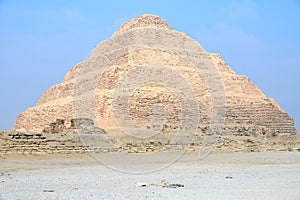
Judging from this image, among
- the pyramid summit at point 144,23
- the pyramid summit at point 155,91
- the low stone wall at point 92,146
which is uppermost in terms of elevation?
the pyramid summit at point 144,23

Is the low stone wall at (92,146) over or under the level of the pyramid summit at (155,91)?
under

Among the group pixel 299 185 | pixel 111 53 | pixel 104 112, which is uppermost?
pixel 111 53

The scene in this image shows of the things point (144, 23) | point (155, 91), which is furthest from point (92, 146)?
point (144, 23)

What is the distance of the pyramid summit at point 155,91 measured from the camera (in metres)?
52.9

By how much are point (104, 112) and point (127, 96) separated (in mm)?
3216

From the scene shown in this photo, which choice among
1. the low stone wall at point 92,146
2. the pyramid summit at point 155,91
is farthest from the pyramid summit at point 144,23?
the low stone wall at point 92,146

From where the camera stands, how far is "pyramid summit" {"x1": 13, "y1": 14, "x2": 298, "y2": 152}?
5294 cm

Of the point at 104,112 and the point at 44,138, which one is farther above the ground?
the point at 104,112

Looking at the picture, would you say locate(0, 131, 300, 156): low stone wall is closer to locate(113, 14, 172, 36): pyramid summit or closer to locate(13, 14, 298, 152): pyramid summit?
locate(13, 14, 298, 152): pyramid summit

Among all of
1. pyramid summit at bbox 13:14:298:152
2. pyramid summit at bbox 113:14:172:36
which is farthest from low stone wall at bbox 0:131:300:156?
pyramid summit at bbox 113:14:172:36

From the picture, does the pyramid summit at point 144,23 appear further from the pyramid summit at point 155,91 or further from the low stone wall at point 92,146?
the low stone wall at point 92,146

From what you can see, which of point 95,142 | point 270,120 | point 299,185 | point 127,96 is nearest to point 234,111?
point 270,120

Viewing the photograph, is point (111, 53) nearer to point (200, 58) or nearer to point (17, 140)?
point (200, 58)

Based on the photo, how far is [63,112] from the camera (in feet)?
200
